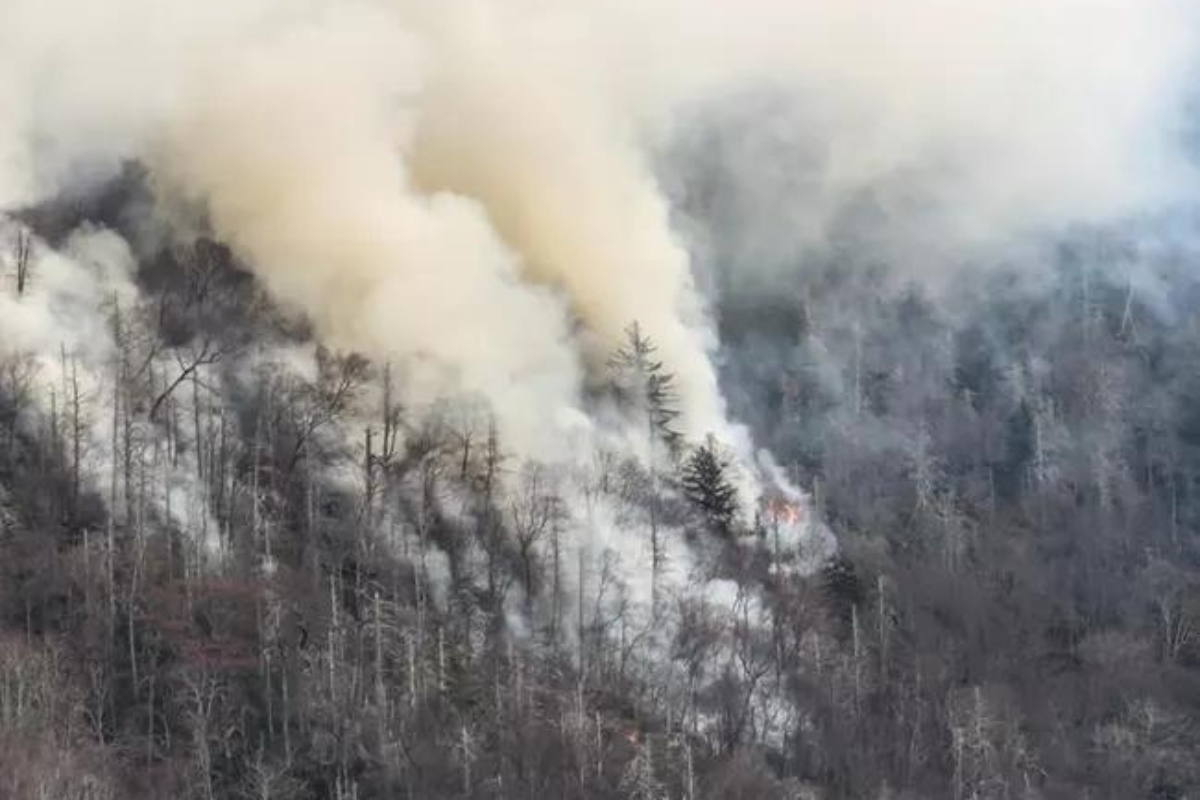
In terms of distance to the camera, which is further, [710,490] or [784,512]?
[784,512]

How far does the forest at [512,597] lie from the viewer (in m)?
67.9

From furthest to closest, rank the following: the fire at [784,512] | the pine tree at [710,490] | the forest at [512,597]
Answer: the fire at [784,512], the pine tree at [710,490], the forest at [512,597]

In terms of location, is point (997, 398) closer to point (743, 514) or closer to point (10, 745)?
point (743, 514)

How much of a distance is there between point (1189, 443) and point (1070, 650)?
2665 cm

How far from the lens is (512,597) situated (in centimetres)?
8275

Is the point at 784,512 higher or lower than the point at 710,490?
lower

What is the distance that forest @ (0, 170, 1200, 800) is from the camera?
67.9 metres

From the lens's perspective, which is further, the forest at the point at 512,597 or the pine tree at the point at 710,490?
the pine tree at the point at 710,490

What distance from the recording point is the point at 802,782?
241ft

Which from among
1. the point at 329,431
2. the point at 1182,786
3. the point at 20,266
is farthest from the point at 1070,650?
the point at 20,266

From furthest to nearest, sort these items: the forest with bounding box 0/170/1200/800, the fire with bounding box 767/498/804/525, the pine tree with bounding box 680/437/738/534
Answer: the fire with bounding box 767/498/804/525 → the pine tree with bounding box 680/437/738/534 → the forest with bounding box 0/170/1200/800

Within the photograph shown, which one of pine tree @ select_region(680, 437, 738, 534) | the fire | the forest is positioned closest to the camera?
the forest

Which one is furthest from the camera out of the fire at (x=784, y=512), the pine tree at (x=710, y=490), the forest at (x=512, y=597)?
the fire at (x=784, y=512)

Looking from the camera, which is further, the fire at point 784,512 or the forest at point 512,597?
the fire at point 784,512
